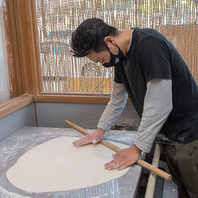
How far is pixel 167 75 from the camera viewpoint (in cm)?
83

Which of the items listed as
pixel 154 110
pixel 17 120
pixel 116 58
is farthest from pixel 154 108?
pixel 17 120

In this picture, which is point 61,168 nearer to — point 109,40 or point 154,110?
point 154,110

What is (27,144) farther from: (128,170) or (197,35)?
(197,35)

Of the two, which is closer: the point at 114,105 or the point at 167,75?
the point at 167,75

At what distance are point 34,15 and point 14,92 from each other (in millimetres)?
618

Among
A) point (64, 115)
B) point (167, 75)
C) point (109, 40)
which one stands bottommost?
point (64, 115)

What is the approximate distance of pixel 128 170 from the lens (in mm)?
993

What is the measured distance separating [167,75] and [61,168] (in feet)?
2.17

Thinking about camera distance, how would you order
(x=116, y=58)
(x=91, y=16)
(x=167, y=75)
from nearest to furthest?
(x=167, y=75) → (x=116, y=58) → (x=91, y=16)

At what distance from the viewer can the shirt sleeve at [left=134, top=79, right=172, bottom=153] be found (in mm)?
841

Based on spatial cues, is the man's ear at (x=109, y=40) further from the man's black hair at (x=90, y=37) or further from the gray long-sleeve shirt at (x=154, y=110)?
the gray long-sleeve shirt at (x=154, y=110)

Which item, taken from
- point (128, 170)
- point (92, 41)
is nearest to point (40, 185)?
point (128, 170)

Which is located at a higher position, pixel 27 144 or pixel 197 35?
pixel 197 35

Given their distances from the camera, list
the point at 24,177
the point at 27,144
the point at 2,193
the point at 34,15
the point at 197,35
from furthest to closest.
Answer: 1. the point at 34,15
2. the point at 197,35
3. the point at 27,144
4. the point at 24,177
5. the point at 2,193
